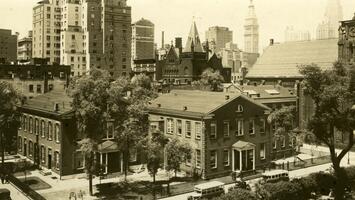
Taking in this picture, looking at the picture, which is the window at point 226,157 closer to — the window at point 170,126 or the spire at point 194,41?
the window at point 170,126

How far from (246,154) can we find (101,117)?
19780 mm

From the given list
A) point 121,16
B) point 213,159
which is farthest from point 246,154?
point 121,16

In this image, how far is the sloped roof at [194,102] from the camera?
48.5 m

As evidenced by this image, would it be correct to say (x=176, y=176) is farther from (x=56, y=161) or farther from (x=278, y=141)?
(x=278, y=141)

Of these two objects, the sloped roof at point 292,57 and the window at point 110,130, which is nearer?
the window at point 110,130

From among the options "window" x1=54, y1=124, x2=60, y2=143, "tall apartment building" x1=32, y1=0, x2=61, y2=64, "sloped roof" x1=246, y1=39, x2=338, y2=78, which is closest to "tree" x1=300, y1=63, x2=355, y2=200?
"window" x1=54, y1=124, x2=60, y2=143

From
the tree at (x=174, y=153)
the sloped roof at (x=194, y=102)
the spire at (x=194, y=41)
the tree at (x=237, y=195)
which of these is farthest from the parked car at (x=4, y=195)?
the spire at (x=194, y=41)

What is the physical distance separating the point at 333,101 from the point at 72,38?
131 metres

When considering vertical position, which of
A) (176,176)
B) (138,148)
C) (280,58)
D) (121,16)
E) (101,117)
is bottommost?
(176,176)

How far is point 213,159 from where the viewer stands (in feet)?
157

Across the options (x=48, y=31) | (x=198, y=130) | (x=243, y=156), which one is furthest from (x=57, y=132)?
(x=48, y=31)

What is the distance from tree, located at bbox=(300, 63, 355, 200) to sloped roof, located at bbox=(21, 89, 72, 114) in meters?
26.9

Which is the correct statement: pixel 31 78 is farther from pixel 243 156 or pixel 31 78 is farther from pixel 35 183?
pixel 243 156

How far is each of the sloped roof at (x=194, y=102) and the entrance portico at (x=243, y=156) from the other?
5495 mm
